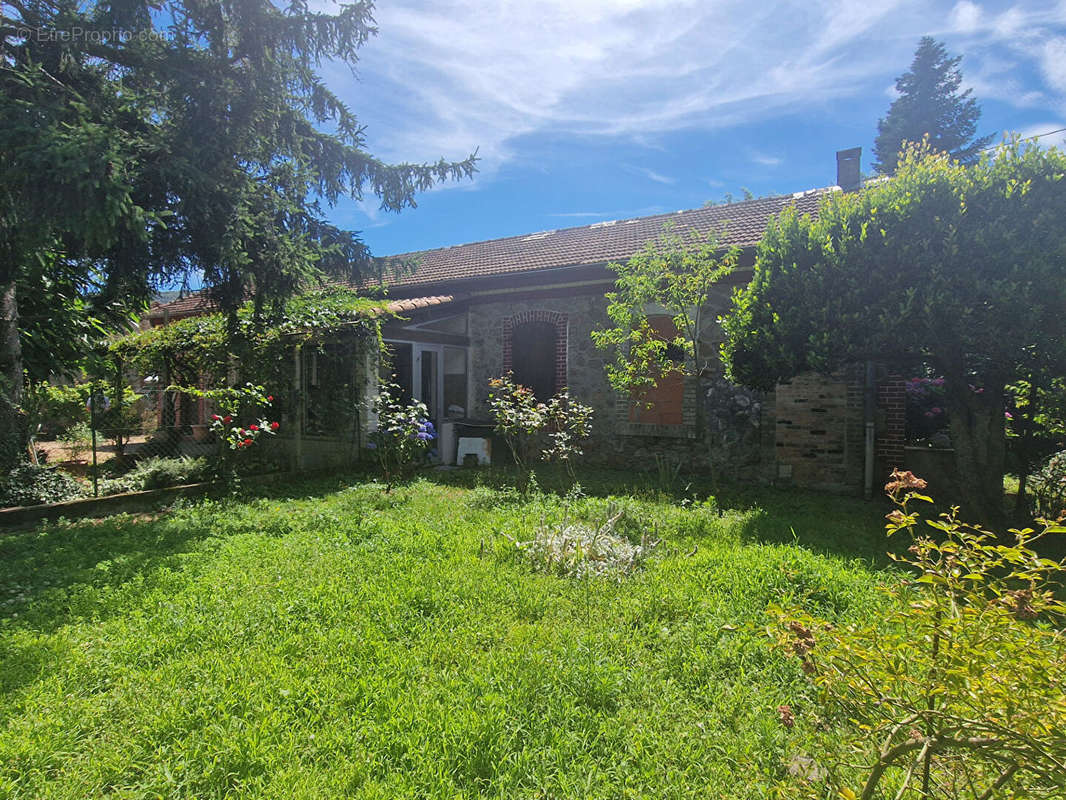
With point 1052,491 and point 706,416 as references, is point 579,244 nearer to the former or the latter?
point 706,416

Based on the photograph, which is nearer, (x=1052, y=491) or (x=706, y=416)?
(x=1052, y=491)

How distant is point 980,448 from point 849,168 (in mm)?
6734

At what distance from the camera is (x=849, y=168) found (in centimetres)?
1059

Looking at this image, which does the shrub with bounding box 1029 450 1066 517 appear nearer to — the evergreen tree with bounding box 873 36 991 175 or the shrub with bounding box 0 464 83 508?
the shrub with bounding box 0 464 83 508

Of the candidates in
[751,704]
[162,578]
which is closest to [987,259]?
[751,704]

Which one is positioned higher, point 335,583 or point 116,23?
point 116,23

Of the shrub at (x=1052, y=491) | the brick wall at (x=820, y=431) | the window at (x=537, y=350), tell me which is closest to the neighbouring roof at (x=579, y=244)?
the window at (x=537, y=350)

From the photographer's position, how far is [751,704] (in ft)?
8.84

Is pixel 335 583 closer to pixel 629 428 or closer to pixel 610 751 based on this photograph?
pixel 610 751

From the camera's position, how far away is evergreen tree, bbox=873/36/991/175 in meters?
25.4

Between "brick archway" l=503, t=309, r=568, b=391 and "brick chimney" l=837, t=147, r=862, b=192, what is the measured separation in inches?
233

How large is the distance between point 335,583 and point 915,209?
257 inches

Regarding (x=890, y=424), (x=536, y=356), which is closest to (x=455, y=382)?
(x=536, y=356)

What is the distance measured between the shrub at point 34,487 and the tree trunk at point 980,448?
10516mm
